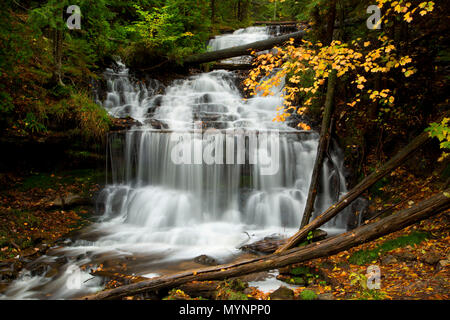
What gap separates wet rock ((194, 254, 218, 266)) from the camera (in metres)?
6.18

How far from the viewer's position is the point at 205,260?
20.5 feet

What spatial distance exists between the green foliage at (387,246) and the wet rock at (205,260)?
286 cm

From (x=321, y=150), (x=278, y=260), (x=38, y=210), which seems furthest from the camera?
(x=38, y=210)

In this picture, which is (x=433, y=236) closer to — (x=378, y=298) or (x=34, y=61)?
(x=378, y=298)

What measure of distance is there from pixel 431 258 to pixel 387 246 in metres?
0.89

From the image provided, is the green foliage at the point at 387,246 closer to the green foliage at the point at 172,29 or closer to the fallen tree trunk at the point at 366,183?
the fallen tree trunk at the point at 366,183

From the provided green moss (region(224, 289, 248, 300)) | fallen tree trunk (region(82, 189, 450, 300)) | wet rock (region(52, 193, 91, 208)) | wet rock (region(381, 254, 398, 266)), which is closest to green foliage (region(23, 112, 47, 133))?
wet rock (region(52, 193, 91, 208))

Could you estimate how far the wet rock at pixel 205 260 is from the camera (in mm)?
6184

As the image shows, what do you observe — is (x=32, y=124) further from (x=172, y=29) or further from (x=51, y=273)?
(x=172, y=29)

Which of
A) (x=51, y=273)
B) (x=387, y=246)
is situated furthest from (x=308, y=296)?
(x=51, y=273)

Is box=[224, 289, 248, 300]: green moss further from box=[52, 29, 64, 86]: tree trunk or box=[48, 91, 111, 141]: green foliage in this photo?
box=[52, 29, 64, 86]: tree trunk

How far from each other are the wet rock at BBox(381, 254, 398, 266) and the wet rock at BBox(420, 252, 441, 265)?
16.1 inches
